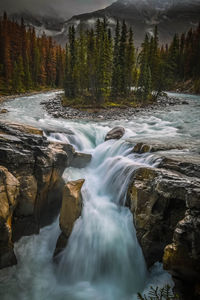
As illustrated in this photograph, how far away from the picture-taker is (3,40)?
2012 inches

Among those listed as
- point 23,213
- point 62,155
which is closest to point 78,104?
point 62,155

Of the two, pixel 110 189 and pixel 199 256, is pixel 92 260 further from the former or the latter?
pixel 199 256

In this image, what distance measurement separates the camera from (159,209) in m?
6.39

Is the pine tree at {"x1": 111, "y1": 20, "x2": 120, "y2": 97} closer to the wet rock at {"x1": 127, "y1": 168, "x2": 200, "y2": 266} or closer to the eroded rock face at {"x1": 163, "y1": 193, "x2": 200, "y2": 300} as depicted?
the wet rock at {"x1": 127, "y1": 168, "x2": 200, "y2": 266}

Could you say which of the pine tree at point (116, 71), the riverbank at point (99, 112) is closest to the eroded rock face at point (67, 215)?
the riverbank at point (99, 112)

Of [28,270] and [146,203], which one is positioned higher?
[146,203]

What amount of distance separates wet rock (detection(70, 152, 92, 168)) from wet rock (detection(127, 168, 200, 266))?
18.3 ft

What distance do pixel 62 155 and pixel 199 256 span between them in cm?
676

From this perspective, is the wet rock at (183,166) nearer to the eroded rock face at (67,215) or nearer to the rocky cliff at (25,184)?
the eroded rock face at (67,215)

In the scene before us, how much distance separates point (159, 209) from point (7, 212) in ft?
16.3

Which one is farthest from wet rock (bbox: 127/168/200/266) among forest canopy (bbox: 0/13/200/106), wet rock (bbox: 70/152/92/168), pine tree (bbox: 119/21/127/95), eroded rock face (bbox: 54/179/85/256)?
pine tree (bbox: 119/21/127/95)

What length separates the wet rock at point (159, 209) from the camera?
19.7ft

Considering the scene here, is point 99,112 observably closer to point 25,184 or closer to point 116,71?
point 116,71

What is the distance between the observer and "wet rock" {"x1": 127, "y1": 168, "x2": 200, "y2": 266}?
601cm
